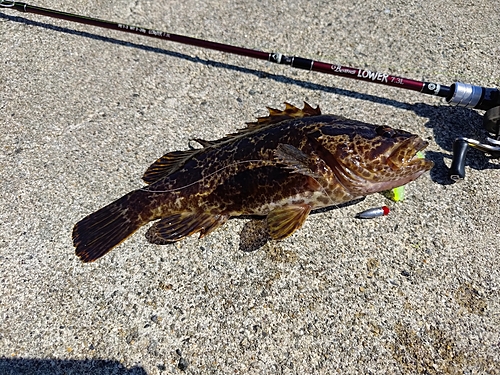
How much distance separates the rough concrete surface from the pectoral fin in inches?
11.5

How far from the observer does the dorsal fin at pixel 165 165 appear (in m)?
3.32

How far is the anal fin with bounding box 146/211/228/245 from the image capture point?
307cm

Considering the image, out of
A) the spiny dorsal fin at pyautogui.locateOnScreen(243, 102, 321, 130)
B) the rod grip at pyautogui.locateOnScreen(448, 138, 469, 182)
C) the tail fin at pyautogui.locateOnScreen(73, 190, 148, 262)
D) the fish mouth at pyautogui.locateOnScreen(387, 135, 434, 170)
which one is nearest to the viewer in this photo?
the fish mouth at pyautogui.locateOnScreen(387, 135, 434, 170)

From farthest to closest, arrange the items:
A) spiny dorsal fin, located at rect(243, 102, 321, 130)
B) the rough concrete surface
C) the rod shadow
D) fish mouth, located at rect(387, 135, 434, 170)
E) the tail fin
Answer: spiny dorsal fin, located at rect(243, 102, 321, 130), the tail fin, fish mouth, located at rect(387, 135, 434, 170), the rough concrete surface, the rod shadow

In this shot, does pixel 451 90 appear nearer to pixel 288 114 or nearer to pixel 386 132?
pixel 386 132

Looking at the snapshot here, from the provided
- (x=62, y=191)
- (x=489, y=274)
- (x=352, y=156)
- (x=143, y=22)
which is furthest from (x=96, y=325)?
(x=143, y=22)

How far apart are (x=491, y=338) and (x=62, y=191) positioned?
152 inches

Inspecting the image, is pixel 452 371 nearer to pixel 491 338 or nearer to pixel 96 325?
pixel 491 338

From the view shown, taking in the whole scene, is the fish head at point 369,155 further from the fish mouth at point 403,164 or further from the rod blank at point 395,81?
the rod blank at point 395,81

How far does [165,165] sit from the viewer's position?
3.38 metres

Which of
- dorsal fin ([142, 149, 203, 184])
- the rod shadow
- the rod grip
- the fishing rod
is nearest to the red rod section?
the fishing rod

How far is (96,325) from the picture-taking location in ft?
8.99

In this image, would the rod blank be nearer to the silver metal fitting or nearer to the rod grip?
the silver metal fitting

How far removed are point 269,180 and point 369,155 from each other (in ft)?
2.70
